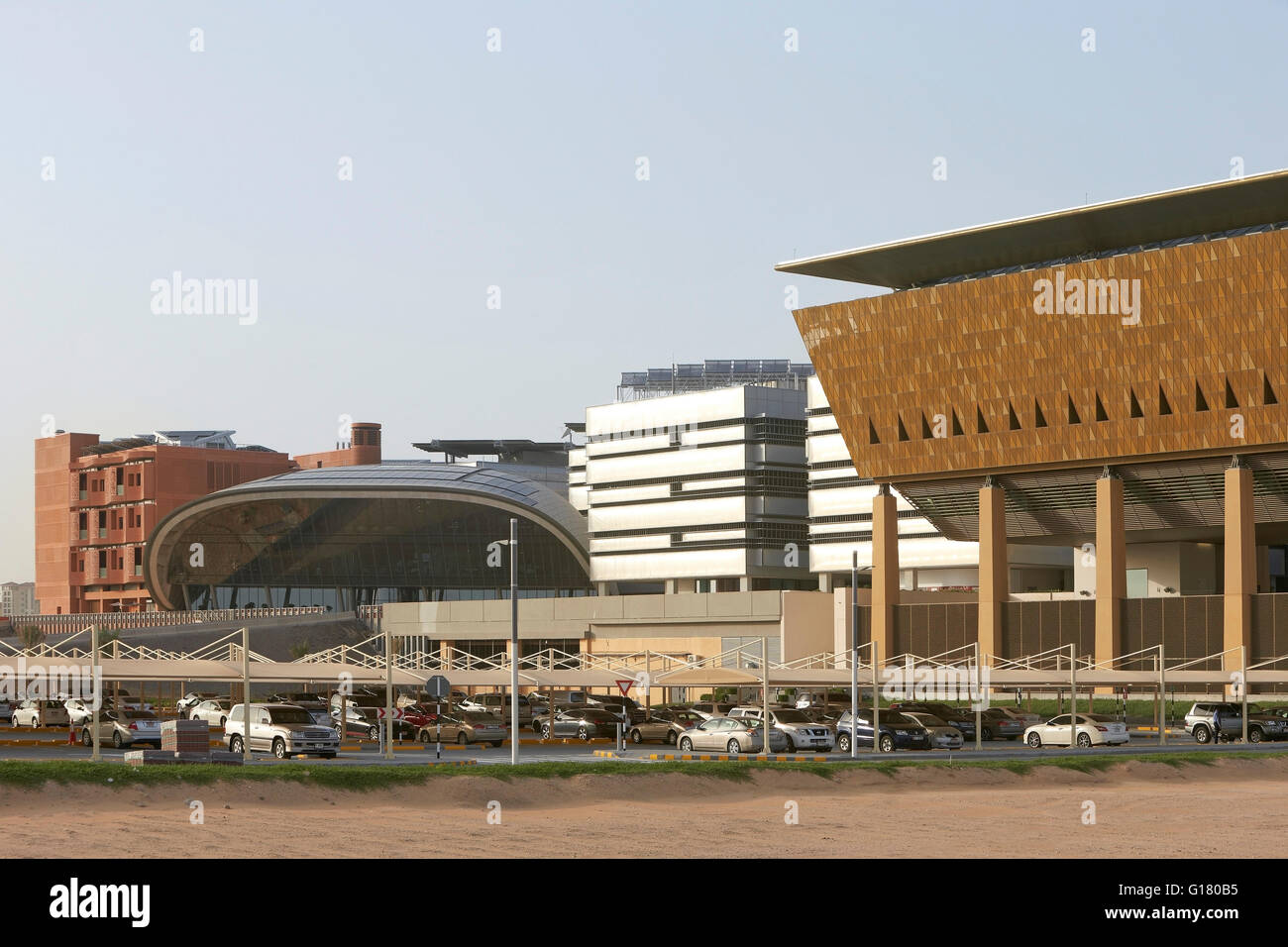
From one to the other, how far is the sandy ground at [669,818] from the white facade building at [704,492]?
8785 centimetres

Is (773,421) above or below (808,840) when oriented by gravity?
above

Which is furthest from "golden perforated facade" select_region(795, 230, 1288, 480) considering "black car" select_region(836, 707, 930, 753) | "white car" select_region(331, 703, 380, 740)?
"white car" select_region(331, 703, 380, 740)

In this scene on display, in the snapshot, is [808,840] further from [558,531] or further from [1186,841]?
[558,531]

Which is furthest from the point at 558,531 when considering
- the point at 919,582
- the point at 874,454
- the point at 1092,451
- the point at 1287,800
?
the point at 1287,800

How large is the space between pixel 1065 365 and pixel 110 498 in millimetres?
123770

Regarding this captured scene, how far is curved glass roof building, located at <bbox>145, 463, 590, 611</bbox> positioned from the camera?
149m

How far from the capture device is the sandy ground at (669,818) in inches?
1062

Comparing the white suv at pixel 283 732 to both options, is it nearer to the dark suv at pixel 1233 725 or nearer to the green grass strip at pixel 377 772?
the green grass strip at pixel 377 772

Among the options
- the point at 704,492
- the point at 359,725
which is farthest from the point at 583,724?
the point at 704,492

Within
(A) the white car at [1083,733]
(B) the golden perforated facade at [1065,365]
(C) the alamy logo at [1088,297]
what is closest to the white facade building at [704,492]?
(B) the golden perforated facade at [1065,365]

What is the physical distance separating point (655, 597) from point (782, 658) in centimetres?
1334

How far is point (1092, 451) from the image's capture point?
85.5 m
